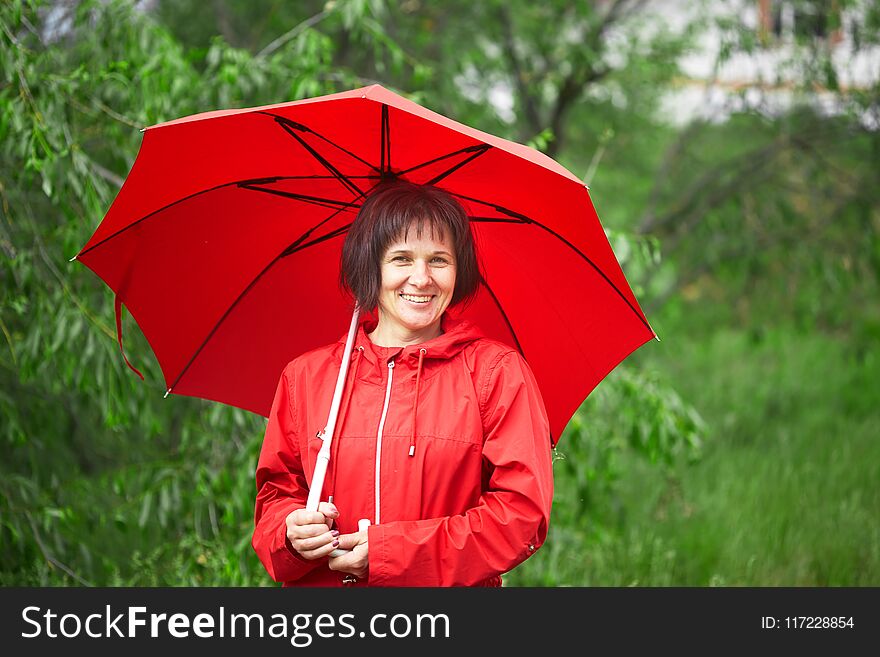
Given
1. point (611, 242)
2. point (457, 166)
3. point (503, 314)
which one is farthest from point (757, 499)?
point (457, 166)

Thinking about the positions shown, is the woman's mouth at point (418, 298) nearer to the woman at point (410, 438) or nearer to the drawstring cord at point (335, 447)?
the woman at point (410, 438)

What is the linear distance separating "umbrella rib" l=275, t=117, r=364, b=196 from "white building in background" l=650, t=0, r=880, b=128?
4422 millimetres

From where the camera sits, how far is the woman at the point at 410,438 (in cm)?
214

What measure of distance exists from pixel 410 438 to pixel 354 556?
0.93 ft

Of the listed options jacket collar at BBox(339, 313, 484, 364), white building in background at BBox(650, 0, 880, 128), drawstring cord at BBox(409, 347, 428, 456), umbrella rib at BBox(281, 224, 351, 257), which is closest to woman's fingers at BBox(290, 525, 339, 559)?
drawstring cord at BBox(409, 347, 428, 456)

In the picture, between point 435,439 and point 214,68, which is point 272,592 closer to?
point 435,439

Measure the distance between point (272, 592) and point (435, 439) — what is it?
616mm

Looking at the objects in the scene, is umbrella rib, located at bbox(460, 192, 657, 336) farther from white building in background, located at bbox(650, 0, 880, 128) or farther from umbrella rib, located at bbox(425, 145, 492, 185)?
white building in background, located at bbox(650, 0, 880, 128)

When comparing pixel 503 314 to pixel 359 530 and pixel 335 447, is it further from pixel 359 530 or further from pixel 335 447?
pixel 359 530

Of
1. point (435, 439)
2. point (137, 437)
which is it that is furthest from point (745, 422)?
point (435, 439)

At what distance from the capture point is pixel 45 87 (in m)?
3.76

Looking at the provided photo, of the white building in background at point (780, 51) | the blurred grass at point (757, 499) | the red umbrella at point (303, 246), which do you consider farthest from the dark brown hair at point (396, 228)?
the white building in background at point (780, 51)

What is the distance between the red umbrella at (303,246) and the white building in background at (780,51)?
4.27 metres

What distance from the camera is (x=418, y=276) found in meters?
2.29
